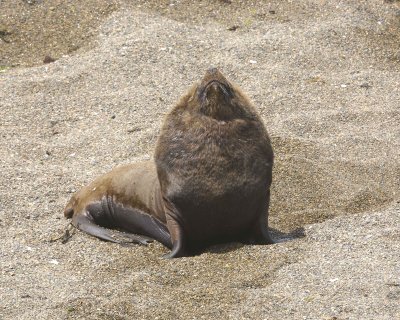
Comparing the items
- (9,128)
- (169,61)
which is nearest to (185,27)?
(169,61)

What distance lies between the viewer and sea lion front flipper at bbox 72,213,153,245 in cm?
691

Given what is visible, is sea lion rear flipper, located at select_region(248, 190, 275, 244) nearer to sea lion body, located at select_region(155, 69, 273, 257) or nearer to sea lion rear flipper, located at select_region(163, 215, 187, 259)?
sea lion body, located at select_region(155, 69, 273, 257)

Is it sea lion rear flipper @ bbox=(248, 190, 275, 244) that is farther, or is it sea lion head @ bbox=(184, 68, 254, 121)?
sea lion head @ bbox=(184, 68, 254, 121)

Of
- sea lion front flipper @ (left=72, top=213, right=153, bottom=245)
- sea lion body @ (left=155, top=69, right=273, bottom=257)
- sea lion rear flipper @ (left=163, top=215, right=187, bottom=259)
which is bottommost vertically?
sea lion front flipper @ (left=72, top=213, right=153, bottom=245)

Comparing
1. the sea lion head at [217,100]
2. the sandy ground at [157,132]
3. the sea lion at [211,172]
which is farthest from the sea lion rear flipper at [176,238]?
the sea lion head at [217,100]

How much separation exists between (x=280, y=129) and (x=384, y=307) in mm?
3596

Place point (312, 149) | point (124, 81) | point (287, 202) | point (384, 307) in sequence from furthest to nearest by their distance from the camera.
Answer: point (124, 81), point (312, 149), point (287, 202), point (384, 307)

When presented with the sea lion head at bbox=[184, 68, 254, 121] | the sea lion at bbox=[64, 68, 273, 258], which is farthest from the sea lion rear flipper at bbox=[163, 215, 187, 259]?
the sea lion head at bbox=[184, 68, 254, 121]

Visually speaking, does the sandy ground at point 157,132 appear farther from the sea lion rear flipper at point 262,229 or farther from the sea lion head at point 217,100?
the sea lion head at point 217,100

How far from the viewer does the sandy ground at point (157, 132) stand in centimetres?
567

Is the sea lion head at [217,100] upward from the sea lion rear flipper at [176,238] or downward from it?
upward

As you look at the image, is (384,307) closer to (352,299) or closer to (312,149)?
(352,299)

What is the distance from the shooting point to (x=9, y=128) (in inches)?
359

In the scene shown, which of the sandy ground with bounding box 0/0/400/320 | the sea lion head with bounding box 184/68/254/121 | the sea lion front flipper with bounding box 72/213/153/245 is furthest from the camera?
the sea lion front flipper with bounding box 72/213/153/245
